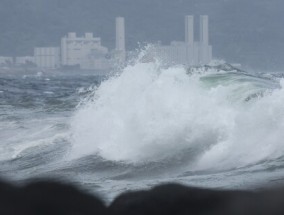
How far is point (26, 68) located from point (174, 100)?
276 feet

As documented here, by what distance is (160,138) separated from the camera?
1112 cm

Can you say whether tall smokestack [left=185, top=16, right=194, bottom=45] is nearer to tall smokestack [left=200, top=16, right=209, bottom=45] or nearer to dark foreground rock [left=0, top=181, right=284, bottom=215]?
tall smokestack [left=200, top=16, right=209, bottom=45]

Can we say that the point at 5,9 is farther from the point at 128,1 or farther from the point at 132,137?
the point at 132,137

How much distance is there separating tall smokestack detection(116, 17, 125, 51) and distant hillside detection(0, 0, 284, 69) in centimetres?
102

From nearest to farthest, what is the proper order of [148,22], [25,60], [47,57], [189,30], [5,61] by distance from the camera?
[189,30] → [47,57] → [25,60] → [5,61] → [148,22]

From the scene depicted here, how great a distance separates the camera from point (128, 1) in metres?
111

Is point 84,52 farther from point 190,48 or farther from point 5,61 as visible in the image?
point 190,48

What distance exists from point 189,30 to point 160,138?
82227 mm

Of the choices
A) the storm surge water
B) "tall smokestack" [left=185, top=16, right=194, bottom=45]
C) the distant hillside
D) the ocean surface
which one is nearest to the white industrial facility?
"tall smokestack" [left=185, top=16, right=194, bottom=45]

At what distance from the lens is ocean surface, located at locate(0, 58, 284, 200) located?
9.12 m

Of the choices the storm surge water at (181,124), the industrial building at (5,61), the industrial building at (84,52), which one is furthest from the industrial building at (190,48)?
the storm surge water at (181,124)

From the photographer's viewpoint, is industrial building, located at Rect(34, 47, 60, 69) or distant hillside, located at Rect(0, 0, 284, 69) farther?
industrial building, located at Rect(34, 47, 60, 69)

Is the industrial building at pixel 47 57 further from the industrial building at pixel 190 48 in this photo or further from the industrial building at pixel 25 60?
the industrial building at pixel 190 48

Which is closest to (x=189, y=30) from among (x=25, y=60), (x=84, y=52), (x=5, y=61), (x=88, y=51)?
(x=88, y=51)
